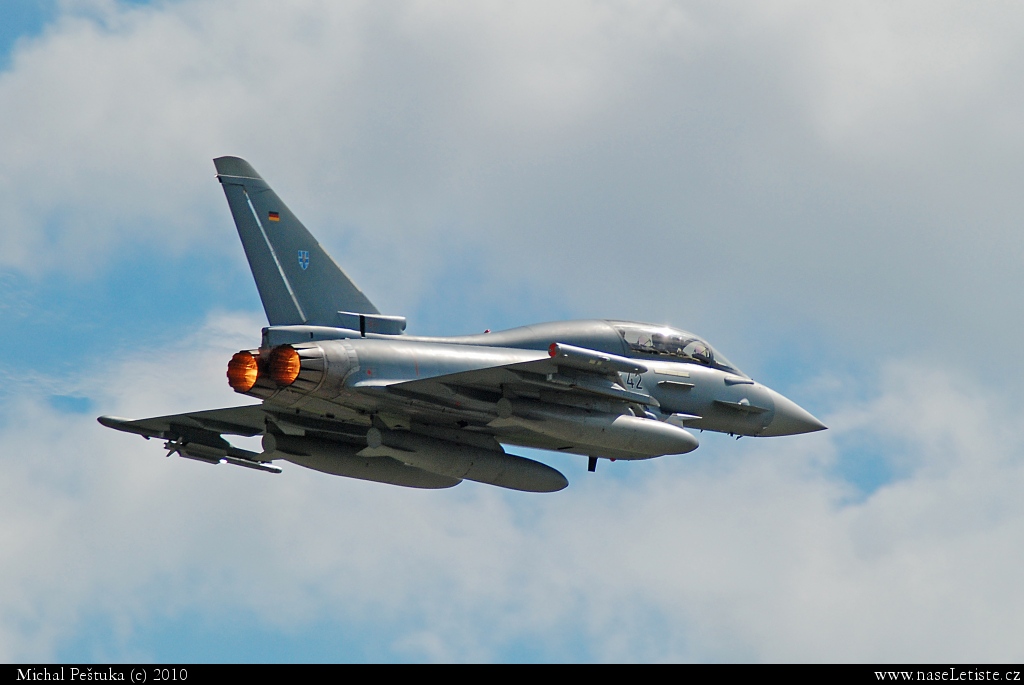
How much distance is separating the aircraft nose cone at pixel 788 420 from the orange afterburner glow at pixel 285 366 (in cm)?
1015

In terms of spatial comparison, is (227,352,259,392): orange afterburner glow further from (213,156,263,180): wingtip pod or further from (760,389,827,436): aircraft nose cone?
(760,389,827,436): aircraft nose cone

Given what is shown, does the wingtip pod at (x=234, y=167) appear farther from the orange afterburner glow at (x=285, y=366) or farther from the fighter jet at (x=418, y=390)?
the orange afterburner glow at (x=285, y=366)

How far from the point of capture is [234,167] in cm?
2206

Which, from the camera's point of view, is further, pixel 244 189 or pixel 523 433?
pixel 523 433

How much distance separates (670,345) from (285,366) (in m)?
7.91

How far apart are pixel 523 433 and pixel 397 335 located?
3229 mm

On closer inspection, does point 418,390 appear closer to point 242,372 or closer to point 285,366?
point 285,366

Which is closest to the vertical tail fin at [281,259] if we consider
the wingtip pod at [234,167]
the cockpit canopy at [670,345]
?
the wingtip pod at [234,167]

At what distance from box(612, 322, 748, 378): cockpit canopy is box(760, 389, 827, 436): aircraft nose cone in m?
1.13

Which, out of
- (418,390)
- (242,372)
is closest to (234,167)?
(242,372)
